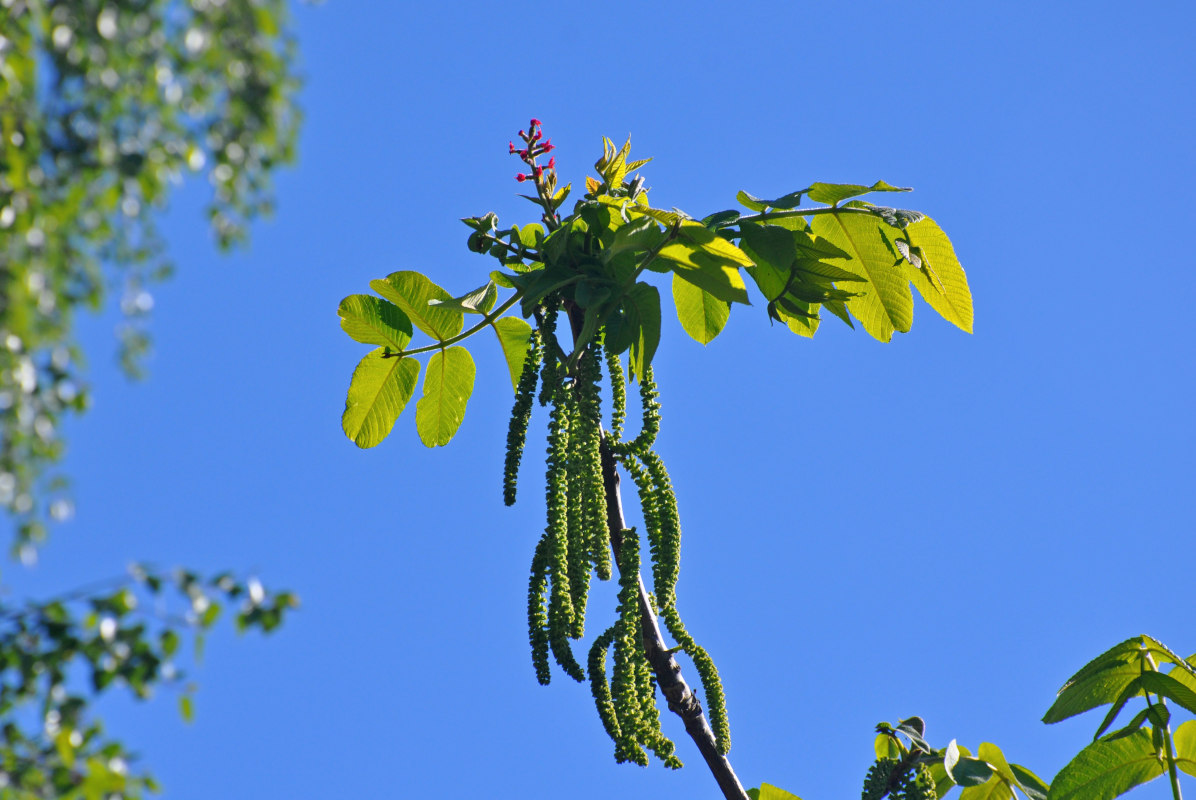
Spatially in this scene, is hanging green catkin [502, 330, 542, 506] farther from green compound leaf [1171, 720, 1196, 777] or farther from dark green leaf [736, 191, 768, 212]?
green compound leaf [1171, 720, 1196, 777]

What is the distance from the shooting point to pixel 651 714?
196 centimetres

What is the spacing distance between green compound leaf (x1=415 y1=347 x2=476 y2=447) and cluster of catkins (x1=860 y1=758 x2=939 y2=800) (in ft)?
4.17

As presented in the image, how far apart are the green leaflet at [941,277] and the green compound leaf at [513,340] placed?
92cm

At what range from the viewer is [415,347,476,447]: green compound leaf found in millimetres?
2578

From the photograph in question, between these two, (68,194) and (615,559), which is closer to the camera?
(615,559)

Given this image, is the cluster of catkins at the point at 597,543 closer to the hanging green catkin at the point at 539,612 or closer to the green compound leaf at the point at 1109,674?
the hanging green catkin at the point at 539,612

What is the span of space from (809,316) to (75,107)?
2.75 meters

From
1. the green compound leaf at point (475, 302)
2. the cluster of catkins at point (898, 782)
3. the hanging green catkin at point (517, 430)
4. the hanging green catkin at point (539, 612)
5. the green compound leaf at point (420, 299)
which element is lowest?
the cluster of catkins at point (898, 782)

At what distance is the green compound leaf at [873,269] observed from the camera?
2400mm

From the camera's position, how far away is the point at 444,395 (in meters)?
2.62

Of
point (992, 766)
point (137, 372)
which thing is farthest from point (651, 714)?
point (137, 372)

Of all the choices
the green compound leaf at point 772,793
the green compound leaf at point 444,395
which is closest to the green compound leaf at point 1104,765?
the green compound leaf at point 772,793

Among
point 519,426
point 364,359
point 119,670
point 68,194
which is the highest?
point 68,194

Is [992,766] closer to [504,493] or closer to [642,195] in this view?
[504,493]
